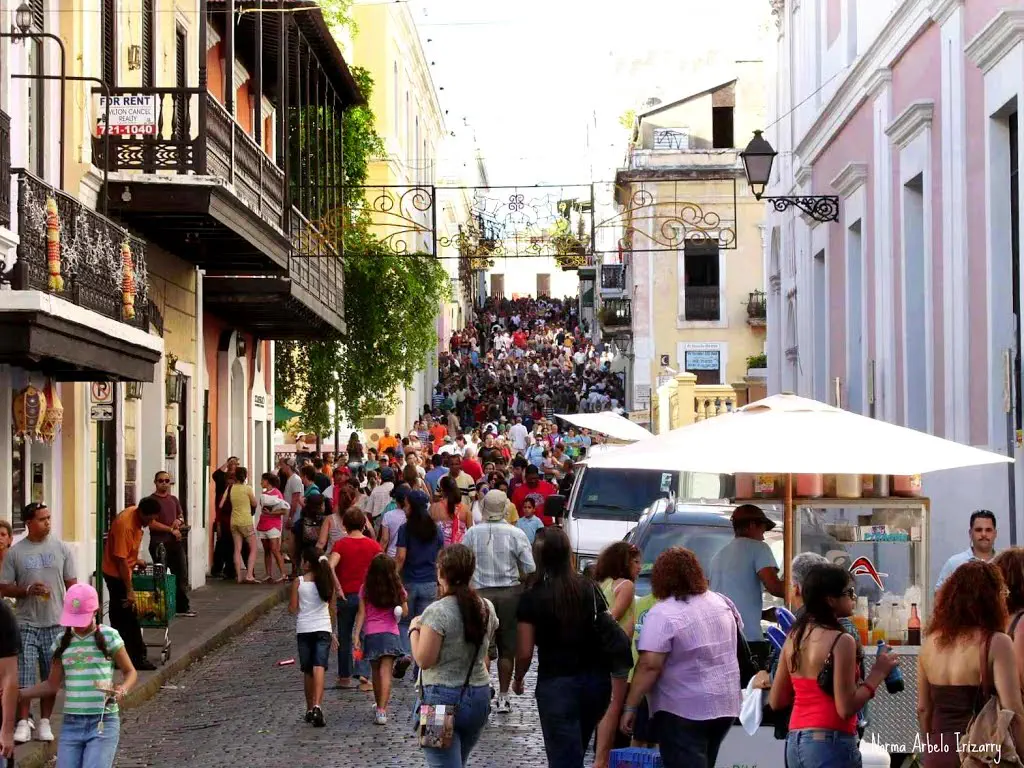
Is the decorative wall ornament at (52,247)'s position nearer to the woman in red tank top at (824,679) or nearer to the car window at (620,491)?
Answer: the car window at (620,491)

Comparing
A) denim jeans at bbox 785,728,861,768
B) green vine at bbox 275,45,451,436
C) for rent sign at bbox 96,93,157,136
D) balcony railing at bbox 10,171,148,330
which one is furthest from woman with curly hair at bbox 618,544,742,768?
green vine at bbox 275,45,451,436

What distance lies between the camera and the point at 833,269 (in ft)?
75.5

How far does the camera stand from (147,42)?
2141 centimetres

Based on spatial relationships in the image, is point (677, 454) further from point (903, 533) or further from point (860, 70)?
point (860, 70)

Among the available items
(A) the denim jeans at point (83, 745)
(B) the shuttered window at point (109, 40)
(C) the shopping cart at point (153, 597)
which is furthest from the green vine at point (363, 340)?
(A) the denim jeans at point (83, 745)

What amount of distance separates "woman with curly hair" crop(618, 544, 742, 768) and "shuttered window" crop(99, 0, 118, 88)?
12.8 m

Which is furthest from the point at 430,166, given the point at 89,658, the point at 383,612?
the point at 89,658

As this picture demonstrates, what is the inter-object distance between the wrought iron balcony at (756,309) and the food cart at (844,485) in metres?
38.4

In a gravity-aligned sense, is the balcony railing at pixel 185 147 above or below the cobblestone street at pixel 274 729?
above

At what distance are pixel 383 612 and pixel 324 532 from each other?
4.71 m

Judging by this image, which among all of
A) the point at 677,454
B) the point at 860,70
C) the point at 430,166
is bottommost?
the point at 677,454

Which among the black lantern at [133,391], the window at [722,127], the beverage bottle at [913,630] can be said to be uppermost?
the window at [722,127]

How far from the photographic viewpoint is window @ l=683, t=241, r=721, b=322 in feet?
166

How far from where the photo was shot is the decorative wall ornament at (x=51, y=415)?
16.2 meters
